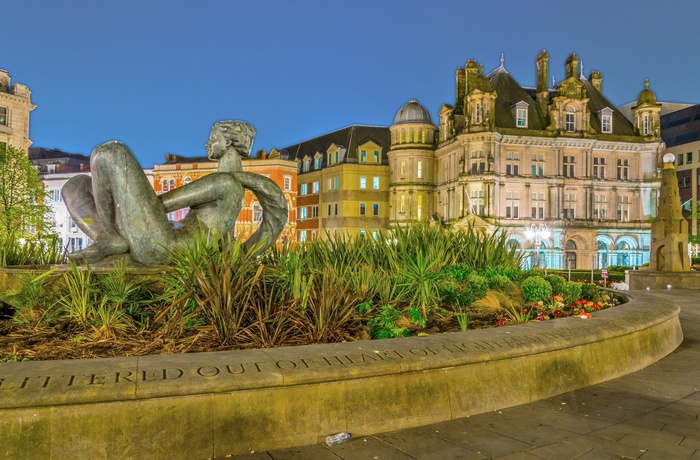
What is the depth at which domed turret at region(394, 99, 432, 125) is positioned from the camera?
58.9 m

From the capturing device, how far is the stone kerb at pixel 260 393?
3840mm

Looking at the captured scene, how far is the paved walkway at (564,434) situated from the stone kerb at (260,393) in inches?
6.0

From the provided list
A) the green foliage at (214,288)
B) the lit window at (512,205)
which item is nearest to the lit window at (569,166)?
the lit window at (512,205)

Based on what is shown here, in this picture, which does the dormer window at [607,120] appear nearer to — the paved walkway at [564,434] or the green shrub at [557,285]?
the green shrub at [557,285]

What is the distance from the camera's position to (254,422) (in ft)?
14.0

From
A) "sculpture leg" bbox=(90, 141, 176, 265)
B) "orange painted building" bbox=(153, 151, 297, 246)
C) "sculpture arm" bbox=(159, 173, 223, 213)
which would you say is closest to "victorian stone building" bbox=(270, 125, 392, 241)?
"orange painted building" bbox=(153, 151, 297, 246)

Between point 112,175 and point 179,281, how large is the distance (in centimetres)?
230

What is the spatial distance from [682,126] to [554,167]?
30.4 metres

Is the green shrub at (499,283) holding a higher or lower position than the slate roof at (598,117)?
lower

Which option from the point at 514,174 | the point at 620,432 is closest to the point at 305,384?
the point at 620,432

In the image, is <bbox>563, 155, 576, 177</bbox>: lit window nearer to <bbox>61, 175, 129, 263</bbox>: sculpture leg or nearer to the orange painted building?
the orange painted building

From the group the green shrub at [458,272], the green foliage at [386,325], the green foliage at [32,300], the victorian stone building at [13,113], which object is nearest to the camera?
the green foliage at [386,325]

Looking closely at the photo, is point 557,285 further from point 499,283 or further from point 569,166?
point 569,166

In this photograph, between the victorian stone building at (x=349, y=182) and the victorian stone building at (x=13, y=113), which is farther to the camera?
the victorian stone building at (x=349, y=182)
